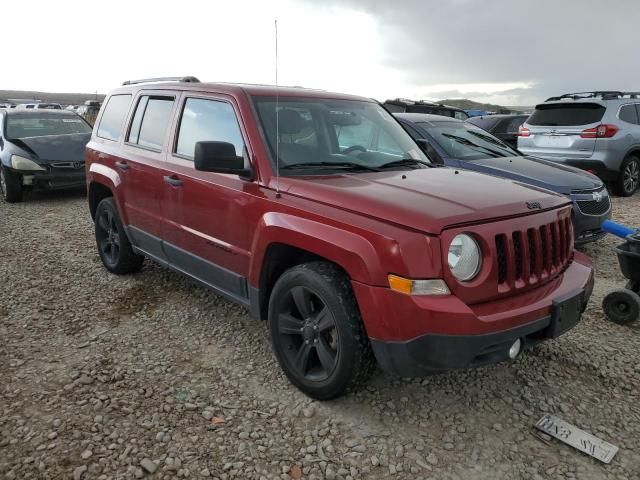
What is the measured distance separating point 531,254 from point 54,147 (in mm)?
9190

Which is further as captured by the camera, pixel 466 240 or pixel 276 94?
pixel 276 94

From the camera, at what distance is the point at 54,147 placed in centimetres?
945

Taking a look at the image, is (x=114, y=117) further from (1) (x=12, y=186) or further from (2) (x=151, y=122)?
(1) (x=12, y=186)

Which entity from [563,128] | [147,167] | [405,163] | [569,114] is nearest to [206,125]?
[147,167]

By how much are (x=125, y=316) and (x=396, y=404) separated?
239 cm

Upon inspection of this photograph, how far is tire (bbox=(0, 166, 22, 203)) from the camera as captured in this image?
905 cm

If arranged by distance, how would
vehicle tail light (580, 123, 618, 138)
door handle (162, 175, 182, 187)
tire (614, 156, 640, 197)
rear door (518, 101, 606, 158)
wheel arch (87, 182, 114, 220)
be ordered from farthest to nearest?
tire (614, 156, 640, 197), rear door (518, 101, 606, 158), vehicle tail light (580, 123, 618, 138), wheel arch (87, 182, 114, 220), door handle (162, 175, 182, 187)

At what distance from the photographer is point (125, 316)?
4.20 metres

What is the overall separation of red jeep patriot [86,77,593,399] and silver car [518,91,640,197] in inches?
242

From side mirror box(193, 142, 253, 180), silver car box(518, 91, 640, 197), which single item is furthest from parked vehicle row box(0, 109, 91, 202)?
silver car box(518, 91, 640, 197)

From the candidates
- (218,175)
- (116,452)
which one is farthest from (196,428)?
(218,175)

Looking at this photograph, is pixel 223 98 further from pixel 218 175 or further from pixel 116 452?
pixel 116 452

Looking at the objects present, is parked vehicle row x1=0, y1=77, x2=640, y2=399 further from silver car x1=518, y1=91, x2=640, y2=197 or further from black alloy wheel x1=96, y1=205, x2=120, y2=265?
silver car x1=518, y1=91, x2=640, y2=197

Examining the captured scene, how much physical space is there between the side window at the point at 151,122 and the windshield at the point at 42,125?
654 cm
